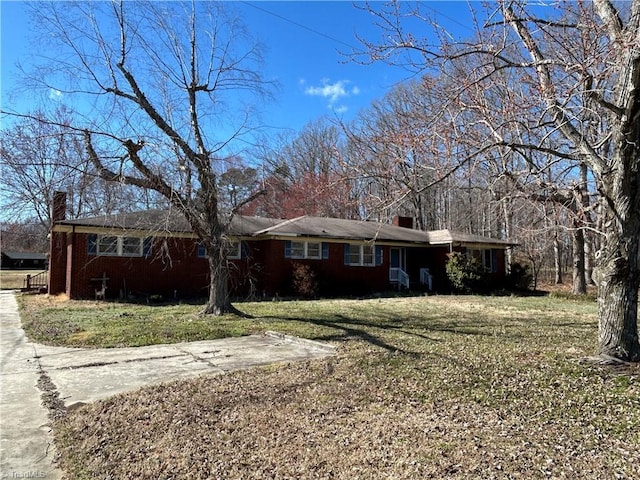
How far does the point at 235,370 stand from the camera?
21.9 feet

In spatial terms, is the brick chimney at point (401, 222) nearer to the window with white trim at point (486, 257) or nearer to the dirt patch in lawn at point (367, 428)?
the window with white trim at point (486, 257)

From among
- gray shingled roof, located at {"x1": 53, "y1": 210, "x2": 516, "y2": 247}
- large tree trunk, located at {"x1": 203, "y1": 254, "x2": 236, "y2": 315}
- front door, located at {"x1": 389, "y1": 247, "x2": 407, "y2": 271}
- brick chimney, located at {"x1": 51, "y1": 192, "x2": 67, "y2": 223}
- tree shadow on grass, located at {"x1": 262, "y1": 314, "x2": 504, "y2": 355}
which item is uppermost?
brick chimney, located at {"x1": 51, "y1": 192, "x2": 67, "y2": 223}

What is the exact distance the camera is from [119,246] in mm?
17500

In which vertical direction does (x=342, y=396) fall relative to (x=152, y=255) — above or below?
below

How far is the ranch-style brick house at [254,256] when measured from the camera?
16688 mm

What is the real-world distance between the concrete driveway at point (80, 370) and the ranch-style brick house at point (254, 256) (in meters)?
4.09

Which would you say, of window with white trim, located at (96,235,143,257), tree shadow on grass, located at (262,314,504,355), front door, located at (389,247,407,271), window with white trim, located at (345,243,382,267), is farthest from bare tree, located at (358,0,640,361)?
front door, located at (389,247,407,271)

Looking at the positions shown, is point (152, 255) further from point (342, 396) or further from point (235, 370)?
point (342, 396)

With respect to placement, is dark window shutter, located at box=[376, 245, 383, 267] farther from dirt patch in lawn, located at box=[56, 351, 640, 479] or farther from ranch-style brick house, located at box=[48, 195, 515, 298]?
dirt patch in lawn, located at box=[56, 351, 640, 479]

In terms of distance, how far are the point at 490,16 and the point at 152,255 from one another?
50.3 ft

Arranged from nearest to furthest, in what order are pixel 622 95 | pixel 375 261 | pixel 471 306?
1. pixel 622 95
2. pixel 471 306
3. pixel 375 261

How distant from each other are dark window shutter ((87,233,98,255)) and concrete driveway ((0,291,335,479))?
690 centimetres

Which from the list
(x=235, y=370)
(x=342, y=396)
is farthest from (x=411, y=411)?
(x=235, y=370)

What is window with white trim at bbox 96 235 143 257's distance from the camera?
674 inches
